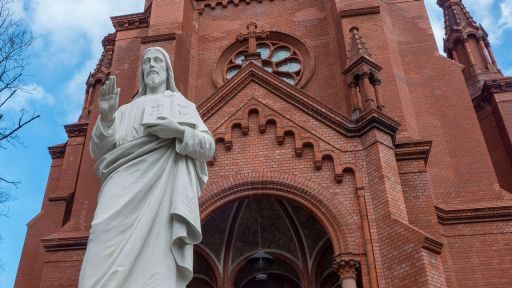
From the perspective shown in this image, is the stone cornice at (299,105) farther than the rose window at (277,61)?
No

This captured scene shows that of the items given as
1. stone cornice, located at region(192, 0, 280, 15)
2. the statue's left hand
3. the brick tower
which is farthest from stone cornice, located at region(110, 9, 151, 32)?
the statue's left hand

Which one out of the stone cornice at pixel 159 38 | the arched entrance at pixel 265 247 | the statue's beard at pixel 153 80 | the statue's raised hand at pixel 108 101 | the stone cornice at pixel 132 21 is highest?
the stone cornice at pixel 132 21

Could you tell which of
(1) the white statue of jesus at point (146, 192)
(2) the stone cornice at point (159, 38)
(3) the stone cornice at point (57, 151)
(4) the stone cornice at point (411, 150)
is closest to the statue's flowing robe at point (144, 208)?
(1) the white statue of jesus at point (146, 192)

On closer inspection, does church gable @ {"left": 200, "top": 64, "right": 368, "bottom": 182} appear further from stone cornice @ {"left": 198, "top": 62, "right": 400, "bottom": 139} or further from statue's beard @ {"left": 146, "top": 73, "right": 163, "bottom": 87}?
statue's beard @ {"left": 146, "top": 73, "right": 163, "bottom": 87}

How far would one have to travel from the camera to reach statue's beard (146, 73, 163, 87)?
13.1 ft

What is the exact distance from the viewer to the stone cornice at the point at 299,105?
34.1 ft

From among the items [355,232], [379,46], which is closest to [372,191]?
[355,232]

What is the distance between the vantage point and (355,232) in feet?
30.6

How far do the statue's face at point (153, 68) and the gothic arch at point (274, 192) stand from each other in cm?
620

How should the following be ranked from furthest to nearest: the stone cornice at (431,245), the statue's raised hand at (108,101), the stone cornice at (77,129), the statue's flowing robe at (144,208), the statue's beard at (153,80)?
the stone cornice at (77,129) → the stone cornice at (431,245) → the statue's beard at (153,80) → the statue's raised hand at (108,101) → the statue's flowing robe at (144,208)

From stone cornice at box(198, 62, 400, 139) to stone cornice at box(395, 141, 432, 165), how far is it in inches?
33.0

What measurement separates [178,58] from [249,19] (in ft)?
11.0

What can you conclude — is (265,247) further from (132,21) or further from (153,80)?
(132,21)

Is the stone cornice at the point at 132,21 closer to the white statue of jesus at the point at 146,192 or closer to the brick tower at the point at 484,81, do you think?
the brick tower at the point at 484,81
